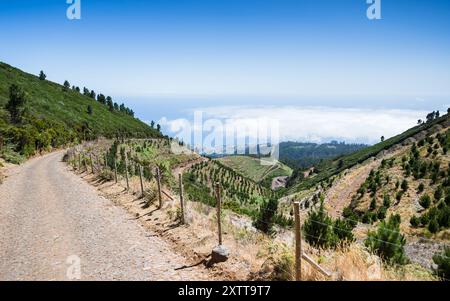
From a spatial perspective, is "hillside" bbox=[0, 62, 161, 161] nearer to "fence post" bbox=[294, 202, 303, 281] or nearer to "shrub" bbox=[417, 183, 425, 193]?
"fence post" bbox=[294, 202, 303, 281]

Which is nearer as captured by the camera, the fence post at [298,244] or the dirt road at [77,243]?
the fence post at [298,244]

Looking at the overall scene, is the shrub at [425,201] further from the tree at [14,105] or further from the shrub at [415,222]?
the tree at [14,105]

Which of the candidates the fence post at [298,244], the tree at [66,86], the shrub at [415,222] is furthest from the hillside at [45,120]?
the shrub at [415,222]

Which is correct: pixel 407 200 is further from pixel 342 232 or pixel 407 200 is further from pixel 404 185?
pixel 342 232

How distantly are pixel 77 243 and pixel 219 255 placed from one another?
5276 mm

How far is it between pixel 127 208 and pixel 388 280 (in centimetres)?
1292

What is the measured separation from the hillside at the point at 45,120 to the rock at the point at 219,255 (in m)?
37.0

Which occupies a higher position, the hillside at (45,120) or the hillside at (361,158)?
the hillside at (45,120)

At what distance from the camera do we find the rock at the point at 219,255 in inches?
394

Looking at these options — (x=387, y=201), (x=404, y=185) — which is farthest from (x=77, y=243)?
(x=404, y=185)

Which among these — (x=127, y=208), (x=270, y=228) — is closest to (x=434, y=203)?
(x=270, y=228)

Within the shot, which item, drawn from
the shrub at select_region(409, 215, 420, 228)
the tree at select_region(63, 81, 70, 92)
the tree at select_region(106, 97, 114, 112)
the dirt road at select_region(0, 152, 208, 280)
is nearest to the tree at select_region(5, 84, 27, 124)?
the dirt road at select_region(0, 152, 208, 280)

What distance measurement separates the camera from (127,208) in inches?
676
